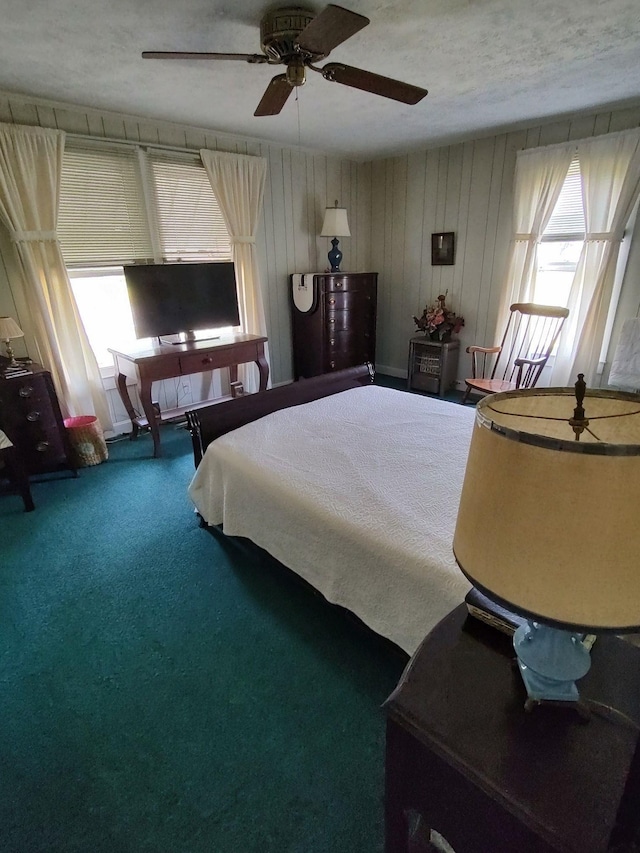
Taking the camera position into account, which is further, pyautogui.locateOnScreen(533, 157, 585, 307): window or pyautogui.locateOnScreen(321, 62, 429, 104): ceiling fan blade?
pyautogui.locateOnScreen(533, 157, 585, 307): window

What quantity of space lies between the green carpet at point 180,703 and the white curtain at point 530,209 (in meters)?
3.35

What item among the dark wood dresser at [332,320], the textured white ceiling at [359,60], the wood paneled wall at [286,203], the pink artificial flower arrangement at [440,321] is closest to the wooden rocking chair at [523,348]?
the pink artificial flower arrangement at [440,321]

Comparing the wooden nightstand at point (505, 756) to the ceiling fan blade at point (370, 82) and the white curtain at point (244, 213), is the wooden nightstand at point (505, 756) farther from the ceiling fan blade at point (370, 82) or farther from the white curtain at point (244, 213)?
→ the white curtain at point (244, 213)

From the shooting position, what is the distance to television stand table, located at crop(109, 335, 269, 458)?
3270 millimetres

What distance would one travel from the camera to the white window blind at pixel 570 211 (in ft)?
11.7

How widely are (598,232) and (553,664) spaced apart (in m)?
3.80

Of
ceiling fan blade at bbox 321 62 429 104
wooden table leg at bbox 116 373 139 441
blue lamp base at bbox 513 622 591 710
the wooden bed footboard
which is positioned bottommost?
wooden table leg at bbox 116 373 139 441

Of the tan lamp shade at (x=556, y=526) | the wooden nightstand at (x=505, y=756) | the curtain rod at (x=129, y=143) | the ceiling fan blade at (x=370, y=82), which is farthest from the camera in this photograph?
the curtain rod at (x=129, y=143)

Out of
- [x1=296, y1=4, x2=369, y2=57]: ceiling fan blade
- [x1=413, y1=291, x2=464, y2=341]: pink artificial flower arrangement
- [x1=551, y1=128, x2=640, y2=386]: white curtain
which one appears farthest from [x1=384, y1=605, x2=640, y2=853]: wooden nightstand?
[x1=413, y1=291, x2=464, y2=341]: pink artificial flower arrangement

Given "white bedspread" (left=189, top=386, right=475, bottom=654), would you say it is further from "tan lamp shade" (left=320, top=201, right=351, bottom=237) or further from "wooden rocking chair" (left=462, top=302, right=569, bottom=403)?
"tan lamp shade" (left=320, top=201, right=351, bottom=237)

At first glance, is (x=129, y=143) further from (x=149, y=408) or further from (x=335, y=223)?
(x=149, y=408)

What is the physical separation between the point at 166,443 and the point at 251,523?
1.99m

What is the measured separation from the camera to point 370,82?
6.56 feet

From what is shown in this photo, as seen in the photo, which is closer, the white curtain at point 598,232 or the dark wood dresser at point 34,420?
the dark wood dresser at point 34,420
